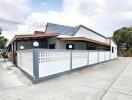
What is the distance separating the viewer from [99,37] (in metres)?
21.5

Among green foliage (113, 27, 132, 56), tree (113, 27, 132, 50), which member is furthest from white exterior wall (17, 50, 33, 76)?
tree (113, 27, 132, 50)

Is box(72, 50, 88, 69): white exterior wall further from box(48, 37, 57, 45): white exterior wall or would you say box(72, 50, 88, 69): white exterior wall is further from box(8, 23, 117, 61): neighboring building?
box(48, 37, 57, 45): white exterior wall

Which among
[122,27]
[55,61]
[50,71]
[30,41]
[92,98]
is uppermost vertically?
[122,27]

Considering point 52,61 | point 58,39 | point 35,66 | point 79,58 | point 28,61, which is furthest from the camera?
point 58,39

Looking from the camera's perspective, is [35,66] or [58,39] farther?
[58,39]

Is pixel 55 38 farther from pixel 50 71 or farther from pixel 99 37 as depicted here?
pixel 99 37

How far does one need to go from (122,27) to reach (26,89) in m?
38.5

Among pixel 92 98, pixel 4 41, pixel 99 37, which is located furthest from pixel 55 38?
pixel 4 41

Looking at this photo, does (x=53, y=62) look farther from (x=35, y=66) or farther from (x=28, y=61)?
(x=28, y=61)

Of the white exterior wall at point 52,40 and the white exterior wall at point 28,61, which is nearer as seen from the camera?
the white exterior wall at point 28,61

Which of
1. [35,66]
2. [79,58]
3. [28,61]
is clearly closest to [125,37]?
Answer: [79,58]

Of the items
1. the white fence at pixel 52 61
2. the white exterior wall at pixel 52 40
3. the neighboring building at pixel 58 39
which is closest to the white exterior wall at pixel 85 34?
the neighboring building at pixel 58 39

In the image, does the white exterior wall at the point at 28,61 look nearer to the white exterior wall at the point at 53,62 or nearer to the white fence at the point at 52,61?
the white fence at the point at 52,61

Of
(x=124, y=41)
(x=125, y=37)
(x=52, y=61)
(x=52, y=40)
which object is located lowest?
(x=52, y=61)
